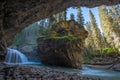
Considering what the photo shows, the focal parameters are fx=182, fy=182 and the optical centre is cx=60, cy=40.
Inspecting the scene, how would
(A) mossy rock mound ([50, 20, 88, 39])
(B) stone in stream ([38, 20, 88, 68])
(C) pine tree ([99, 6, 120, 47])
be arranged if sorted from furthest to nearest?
1. (C) pine tree ([99, 6, 120, 47])
2. (A) mossy rock mound ([50, 20, 88, 39])
3. (B) stone in stream ([38, 20, 88, 68])

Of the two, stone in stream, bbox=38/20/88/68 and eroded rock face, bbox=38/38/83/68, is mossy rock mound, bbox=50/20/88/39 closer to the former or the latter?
stone in stream, bbox=38/20/88/68

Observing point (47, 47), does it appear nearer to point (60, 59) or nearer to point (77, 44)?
point (60, 59)

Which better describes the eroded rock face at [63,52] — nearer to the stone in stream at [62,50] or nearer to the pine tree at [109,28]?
the stone in stream at [62,50]

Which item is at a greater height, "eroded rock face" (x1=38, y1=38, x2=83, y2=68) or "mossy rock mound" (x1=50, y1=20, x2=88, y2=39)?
"mossy rock mound" (x1=50, y1=20, x2=88, y2=39)

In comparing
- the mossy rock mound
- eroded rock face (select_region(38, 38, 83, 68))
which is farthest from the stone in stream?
the mossy rock mound

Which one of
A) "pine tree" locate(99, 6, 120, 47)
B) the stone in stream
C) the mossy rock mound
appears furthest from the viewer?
"pine tree" locate(99, 6, 120, 47)

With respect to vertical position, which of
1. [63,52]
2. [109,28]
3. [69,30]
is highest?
[109,28]

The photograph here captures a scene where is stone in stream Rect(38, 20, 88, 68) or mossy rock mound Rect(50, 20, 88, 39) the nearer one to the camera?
stone in stream Rect(38, 20, 88, 68)

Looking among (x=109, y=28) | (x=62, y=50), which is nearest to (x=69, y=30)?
(x=62, y=50)

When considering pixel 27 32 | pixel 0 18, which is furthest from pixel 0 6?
pixel 27 32

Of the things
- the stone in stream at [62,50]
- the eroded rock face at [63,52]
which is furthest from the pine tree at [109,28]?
the eroded rock face at [63,52]

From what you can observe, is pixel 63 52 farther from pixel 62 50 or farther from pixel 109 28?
pixel 109 28

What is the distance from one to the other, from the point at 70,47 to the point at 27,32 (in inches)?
1309

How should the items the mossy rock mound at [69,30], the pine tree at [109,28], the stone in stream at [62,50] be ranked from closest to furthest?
the stone in stream at [62,50] < the mossy rock mound at [69,30] < the pine tree at [109,28]
